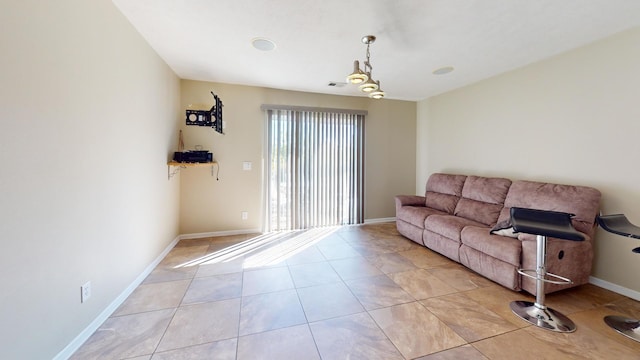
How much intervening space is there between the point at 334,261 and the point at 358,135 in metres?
2.52

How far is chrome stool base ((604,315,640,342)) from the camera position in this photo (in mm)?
1775

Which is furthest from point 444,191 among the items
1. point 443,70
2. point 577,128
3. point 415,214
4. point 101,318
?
point 101,318

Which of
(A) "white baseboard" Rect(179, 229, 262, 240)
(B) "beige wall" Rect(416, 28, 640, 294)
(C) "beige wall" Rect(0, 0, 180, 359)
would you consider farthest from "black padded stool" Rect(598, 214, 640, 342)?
(A) "white baseboard" Rect(179, 229, 262, 240)

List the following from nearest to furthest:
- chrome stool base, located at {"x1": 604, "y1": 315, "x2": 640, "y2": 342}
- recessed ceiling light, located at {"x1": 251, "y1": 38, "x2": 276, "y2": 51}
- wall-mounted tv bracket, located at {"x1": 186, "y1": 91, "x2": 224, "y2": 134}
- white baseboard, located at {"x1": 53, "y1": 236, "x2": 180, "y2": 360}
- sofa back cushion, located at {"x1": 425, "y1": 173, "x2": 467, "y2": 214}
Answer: white baseboard, located at {"x1": 53, "y1": 236, "x2": 180, "y2": 360} < chrome stool base, located at {"x1": 604, "y1": 315, "x2": 640, "y2": 342} < recessed ceiling light, located at {"x1": 251, "y1": 38, "x2": 276, "y2": 51} < wall-mounted tv bracket, located at {"x1": 186, "y1": 91, "x2": 224, "y2": 134} < sofa back cushion, located at {"x1": 425, "y1": 173, "x2": 467, "y2": 214}

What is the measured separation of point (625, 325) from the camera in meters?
1.87

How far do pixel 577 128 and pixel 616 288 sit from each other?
166 centimetres

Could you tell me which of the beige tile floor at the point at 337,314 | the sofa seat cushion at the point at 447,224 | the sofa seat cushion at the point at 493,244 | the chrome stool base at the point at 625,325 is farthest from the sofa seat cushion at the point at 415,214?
the chrome stool base at the point at 625,325

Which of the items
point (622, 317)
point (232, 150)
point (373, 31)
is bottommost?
point (622, 317)

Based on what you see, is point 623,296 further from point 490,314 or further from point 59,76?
point 59,76

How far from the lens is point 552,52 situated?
275 centimetres

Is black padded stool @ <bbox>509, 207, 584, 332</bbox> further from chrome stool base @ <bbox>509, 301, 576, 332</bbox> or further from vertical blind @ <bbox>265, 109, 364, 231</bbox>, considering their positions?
vertical blind @ <bbox>265, 109, 364, 231</bbox>

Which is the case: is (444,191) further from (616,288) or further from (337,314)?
(337,314)

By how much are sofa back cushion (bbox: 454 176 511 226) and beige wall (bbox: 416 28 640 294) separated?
0.28m

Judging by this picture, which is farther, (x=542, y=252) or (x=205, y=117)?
(x=205, y=117)
